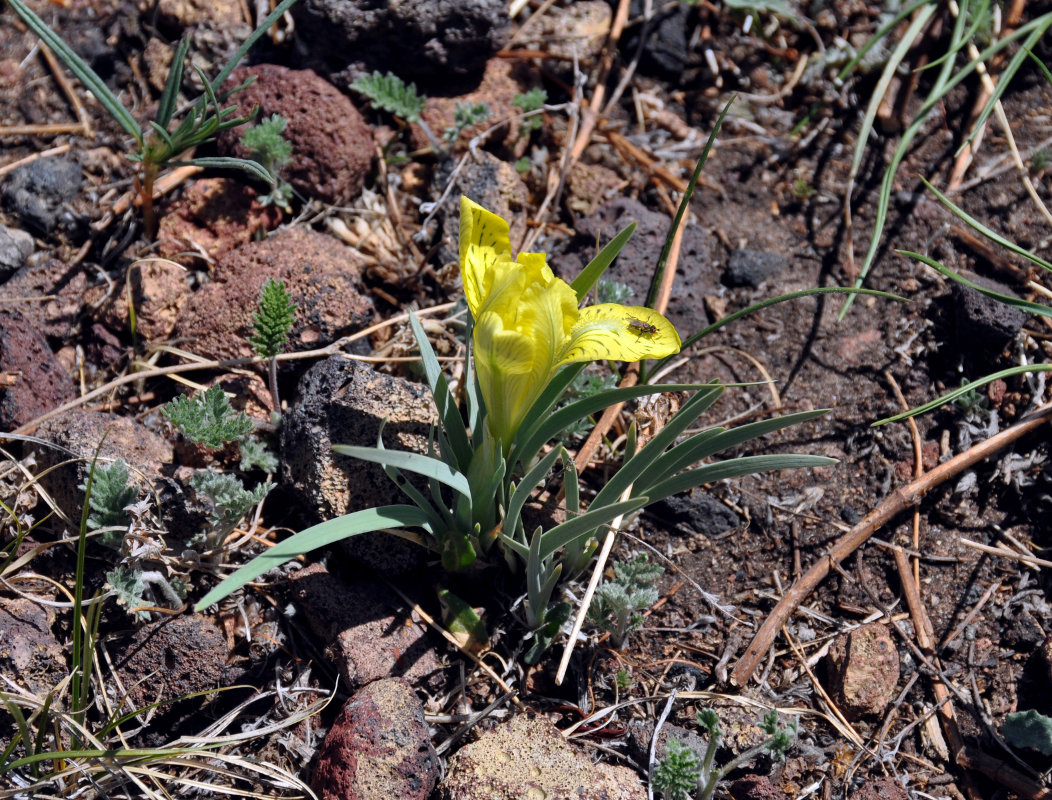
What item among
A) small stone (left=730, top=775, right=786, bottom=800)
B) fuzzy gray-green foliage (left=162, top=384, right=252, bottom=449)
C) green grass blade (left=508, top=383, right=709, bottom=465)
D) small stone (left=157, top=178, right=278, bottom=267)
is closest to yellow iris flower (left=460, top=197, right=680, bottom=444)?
green grass blade (left=508, top=383, right=709, bottom=465)

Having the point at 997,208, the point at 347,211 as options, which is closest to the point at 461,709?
the point at 347,211

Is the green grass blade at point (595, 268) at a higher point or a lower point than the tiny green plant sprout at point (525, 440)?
higher

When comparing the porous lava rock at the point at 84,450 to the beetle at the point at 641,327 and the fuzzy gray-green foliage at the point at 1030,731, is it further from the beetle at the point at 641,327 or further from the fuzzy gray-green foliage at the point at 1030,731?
the fuzzy gray-green foliage at the point at 1030,731

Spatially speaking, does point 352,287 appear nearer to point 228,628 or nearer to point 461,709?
point 228,628

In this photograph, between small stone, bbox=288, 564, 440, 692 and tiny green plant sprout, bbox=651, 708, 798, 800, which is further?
small stone, bbox=288, 564, 440, 692

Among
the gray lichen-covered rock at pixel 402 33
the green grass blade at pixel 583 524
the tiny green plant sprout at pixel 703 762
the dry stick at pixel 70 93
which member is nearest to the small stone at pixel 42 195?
the dry stick at pixel 70 93

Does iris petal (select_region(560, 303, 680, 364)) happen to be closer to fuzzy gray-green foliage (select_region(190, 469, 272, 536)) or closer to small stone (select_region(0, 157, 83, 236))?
fuzzy gray-green foliage (select_region(190, 469, 272, 536))
